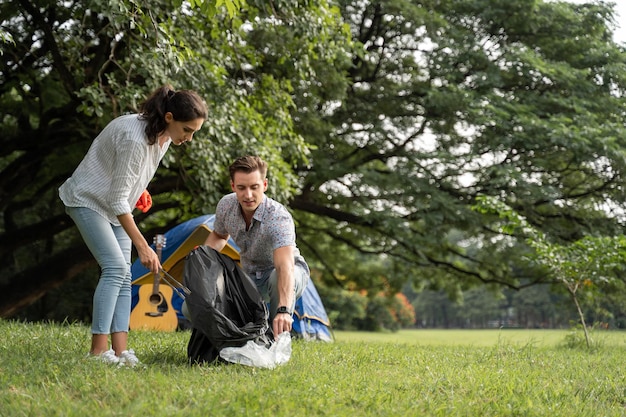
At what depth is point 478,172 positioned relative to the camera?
11.5 m

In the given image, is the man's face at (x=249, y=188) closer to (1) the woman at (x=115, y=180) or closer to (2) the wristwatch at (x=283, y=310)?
(1) the woman at (x=115, y=180)

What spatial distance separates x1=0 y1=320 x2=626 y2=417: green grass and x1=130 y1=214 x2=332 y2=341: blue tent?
2940 mm

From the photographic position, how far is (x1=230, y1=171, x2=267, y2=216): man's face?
3994 millimetres

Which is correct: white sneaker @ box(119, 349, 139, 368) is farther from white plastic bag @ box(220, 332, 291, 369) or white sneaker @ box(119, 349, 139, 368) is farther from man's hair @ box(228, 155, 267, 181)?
man's hair @ box(228, 155, 267, 181)

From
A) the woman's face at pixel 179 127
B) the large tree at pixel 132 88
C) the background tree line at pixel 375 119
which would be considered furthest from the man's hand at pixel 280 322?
the background tree line at pixel 375 119

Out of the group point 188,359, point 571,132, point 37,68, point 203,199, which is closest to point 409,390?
point 188,359

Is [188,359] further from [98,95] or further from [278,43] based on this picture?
[278,43]

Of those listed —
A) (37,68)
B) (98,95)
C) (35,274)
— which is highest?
(37,68)

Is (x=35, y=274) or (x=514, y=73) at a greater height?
(x=514, y=73)

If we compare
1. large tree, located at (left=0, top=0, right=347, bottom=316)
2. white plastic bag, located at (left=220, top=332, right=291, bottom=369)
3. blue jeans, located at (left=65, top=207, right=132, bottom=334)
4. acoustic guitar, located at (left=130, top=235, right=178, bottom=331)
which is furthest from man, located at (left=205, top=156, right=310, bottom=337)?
acoustic guitar, located at (left=130, top=235, right=178, bottom=331)

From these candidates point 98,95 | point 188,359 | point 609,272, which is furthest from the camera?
point 609,272

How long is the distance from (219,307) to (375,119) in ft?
29.3

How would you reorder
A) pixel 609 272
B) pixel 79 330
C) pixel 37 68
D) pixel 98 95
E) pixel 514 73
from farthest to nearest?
pixel 514 73, pixel 609 272, pixel 37 68, pixel 98 95, pixel 79 330

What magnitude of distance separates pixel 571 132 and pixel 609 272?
7.53 ft
